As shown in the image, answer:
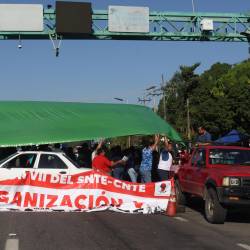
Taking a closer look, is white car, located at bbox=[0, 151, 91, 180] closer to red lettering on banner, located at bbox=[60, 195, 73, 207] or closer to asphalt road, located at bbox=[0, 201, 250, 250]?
red lettering on banner, located at bbox=[60, 195, 73, 207]

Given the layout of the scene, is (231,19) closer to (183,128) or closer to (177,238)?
(177,238)

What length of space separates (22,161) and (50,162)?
2.23 ft

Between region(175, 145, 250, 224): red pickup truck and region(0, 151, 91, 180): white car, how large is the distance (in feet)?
8.48

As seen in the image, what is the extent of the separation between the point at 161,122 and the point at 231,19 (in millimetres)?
18763

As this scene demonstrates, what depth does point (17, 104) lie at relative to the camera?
15602 mm

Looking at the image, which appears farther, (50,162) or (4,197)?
(50,162)

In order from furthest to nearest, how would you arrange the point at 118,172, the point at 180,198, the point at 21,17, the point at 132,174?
the point at 21,17, the point at 118,172, the point at 132,174, the point at 180,198

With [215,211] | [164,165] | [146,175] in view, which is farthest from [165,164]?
[215,211]

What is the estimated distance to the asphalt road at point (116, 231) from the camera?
9.40 m

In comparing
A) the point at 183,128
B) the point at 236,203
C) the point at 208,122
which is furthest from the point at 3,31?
the point at 183,128

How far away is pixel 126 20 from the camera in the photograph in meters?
30.6

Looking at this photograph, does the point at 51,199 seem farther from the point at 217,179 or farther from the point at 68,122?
the point at 217,179

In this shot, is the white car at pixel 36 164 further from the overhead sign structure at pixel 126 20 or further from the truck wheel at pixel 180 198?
the overhead sign structure at pixel 126 20

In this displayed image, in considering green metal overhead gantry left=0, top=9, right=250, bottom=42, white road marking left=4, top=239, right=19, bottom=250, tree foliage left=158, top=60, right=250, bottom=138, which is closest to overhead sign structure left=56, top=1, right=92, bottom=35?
green metal overhead gantry left=0, top=9, right=250, bottom=42
